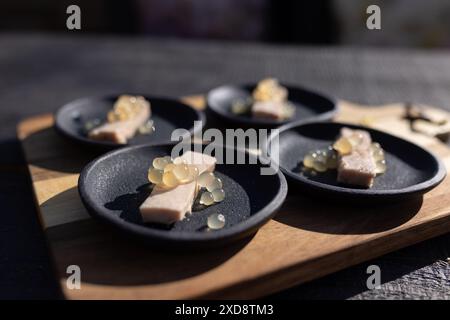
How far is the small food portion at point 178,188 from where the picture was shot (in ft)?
3.44

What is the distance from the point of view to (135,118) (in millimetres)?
1629

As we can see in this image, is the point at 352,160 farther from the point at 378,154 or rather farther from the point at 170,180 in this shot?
the point at 170,180

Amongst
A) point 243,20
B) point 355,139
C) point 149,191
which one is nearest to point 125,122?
point 149,191

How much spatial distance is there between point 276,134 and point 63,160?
693 mm

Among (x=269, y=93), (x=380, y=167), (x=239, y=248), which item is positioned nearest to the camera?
(x=239, y=248)

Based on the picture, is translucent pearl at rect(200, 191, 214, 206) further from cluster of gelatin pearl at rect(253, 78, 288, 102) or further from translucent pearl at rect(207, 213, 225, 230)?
cluster of gelatin pearl at rect(253, 78, 288, 102)

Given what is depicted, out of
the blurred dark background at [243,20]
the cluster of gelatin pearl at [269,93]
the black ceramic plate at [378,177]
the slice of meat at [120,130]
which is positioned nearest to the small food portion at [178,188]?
the black ceramic plate at [378,177]

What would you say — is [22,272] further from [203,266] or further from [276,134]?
[276,134]

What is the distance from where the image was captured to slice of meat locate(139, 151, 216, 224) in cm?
104

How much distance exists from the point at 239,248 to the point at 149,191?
0.32 metres

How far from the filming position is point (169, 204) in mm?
1051

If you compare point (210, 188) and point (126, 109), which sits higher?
point (126, 109)

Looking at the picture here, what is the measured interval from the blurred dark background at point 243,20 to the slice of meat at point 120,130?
349 cm

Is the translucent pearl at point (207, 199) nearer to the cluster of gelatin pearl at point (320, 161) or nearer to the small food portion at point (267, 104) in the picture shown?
the cluster of gelatin pearl at point (320, 161)
